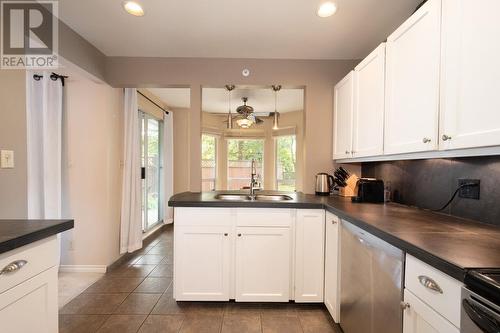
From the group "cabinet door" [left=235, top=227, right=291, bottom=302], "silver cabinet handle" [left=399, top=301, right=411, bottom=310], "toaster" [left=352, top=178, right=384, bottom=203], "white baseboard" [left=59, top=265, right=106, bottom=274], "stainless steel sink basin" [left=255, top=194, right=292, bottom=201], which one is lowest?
"white baseboard" [left=59, top=265, right=106, bottom=274]

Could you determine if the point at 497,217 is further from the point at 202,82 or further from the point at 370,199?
the point at 202,82

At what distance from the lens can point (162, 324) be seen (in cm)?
186

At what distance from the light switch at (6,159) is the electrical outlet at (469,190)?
292cm

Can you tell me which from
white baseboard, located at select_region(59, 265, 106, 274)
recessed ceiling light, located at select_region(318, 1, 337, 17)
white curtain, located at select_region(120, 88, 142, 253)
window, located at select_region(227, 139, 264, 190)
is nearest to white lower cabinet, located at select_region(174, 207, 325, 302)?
white baseboard, located at select_region(59, 265, 106, 274)

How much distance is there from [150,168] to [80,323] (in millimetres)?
2774

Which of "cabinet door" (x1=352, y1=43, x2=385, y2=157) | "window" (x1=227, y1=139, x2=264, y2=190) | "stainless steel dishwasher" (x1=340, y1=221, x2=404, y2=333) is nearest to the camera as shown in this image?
"stainless steel dishwasher" (x1=340, y1=221, x2=404, y2=333)

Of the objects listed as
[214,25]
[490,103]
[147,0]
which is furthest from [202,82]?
[490,103]

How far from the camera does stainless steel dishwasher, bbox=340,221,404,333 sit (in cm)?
107

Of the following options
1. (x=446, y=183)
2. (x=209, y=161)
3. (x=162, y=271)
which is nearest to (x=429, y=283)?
(x=446, y=183)

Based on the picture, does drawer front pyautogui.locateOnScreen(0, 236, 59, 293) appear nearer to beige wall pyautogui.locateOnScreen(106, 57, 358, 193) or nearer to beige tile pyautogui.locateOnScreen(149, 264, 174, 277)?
beige wall pyautogui.locateOnScreen(106, 57, 358, 193)

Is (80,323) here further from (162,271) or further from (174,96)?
(174,96)

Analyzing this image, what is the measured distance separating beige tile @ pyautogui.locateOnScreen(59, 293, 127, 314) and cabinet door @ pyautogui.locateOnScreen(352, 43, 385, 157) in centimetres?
255

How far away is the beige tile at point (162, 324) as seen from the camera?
1.79 meters

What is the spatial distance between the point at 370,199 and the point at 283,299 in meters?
1.14
